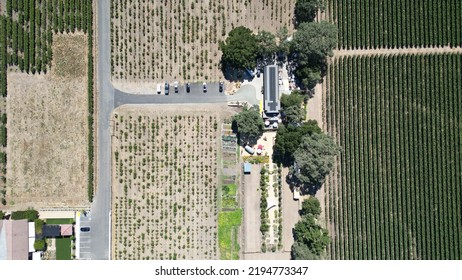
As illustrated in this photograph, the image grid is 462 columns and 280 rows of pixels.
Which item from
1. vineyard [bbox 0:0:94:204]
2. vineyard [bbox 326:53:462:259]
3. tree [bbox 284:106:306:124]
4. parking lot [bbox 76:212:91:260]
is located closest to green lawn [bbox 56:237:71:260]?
parking lot [bbox 76:212:91:260]

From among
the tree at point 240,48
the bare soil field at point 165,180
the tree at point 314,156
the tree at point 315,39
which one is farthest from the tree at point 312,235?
the tree at point 240,48

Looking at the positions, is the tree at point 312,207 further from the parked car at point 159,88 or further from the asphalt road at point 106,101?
the parked car at point 159,88

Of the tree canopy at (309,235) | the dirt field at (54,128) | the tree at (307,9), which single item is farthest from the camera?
the dirt field at (54,128)

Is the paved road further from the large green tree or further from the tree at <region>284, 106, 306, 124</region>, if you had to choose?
the large green tree

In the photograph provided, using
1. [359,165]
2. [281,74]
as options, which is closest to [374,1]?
[281,74]

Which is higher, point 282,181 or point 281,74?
point 281,74

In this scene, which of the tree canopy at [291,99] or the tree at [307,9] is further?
the tree canopy at [291,99]

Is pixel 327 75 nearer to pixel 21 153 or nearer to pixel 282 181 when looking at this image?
pixel 282 181
